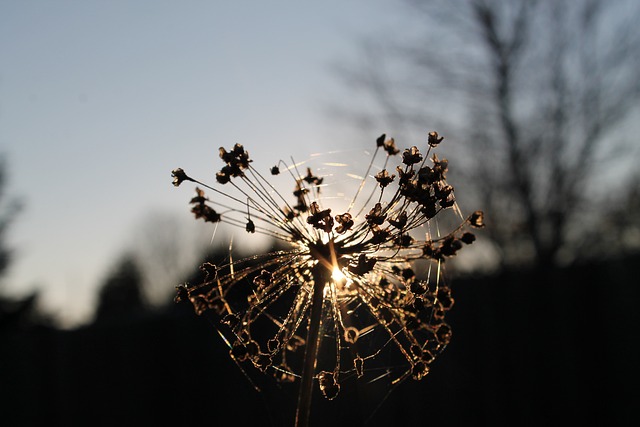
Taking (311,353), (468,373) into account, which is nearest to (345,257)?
(311,353)

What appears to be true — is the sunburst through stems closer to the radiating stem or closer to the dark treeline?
the radiating stem

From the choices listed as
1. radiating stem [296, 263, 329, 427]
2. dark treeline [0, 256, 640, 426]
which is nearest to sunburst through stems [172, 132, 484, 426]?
radiating stem [296, 263, 329, 427]

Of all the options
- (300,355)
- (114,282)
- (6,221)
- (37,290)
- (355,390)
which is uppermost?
(114,282)

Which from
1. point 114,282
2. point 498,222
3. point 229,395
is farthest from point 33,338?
point 114,282

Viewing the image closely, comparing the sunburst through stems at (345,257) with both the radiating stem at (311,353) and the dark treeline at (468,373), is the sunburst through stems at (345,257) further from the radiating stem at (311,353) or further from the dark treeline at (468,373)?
the dark treeline at (468,373)

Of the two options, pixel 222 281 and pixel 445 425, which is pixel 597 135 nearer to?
pixel 445 425

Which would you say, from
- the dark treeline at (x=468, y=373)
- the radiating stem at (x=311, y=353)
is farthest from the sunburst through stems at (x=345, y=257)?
the dark treeline at (x=468, y=373)
